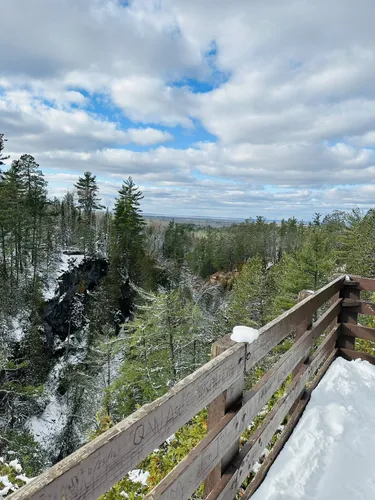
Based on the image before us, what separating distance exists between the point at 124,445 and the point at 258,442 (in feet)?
4.47

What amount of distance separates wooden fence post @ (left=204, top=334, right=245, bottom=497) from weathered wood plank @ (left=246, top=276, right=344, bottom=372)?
15 centimetres

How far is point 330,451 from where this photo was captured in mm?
2338

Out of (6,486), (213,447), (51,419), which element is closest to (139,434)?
(213,447)

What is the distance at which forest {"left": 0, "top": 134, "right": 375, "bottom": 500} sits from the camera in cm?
1357

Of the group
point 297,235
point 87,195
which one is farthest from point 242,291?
point 297,235

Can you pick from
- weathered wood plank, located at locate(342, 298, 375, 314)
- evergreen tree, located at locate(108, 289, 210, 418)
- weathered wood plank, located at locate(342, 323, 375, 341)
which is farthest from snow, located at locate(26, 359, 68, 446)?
weathered wood plank, located at locate(342, 298, 375, 314)

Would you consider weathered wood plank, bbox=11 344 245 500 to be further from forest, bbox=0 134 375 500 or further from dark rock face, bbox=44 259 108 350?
dark rock face, bbox=44 259 108 350

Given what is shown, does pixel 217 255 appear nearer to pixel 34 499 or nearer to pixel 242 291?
pixel 242 291

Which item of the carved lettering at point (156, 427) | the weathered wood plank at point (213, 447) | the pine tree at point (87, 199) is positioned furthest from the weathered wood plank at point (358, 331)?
the pine tree at point (87, 199)

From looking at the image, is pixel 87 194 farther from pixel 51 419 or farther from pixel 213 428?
pixel 213 428

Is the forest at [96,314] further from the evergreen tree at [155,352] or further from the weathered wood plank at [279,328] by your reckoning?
the weathered wood plank at [279,328]

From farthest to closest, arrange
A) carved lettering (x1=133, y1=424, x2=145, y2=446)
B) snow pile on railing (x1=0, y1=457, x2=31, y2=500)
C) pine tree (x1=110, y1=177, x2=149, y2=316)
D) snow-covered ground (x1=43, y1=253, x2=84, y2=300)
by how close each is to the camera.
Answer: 1. pine tree (x1=110, y1=177, x2=149, y2=316)
2. snow-covered ground (x1=43, y1=253, x2=84, y2=300)
3. snow pile on railing (x1=0, y1=457, x2=31, y2=500)
4. carved lettering (x1=133, y1=424, x2=145, y2=446)

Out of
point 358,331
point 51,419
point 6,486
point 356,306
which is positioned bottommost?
point 51,419

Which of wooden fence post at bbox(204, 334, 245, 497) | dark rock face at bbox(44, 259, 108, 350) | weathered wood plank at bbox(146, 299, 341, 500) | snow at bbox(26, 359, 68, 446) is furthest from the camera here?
dark rock face at bbox(44, 259, 108, 350)
